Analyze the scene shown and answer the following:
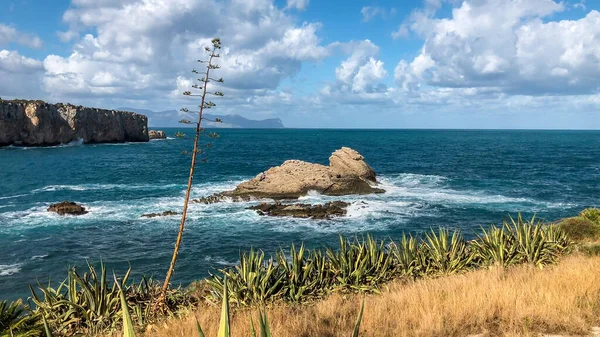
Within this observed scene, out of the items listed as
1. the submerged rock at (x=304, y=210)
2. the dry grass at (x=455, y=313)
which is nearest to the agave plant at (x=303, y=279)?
the dry grass at (x=455, y=313)

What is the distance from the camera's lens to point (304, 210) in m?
31.4

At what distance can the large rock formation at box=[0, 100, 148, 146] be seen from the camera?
82.6 m

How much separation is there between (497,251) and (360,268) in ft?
13.5

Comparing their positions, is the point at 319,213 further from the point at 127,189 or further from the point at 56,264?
the point at 127,189

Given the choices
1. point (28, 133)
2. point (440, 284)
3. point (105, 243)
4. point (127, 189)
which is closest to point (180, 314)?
point (440, 284)

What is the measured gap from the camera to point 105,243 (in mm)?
24547

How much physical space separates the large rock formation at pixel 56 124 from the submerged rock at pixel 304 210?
2823 inches

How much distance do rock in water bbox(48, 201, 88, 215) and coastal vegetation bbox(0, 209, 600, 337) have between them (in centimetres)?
2442

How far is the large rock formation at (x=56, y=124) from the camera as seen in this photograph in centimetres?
8262

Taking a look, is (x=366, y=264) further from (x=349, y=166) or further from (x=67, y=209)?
(x=349, y=166)

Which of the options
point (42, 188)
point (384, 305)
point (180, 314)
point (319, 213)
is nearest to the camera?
point (384, 305)

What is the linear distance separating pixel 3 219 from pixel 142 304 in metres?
27.4

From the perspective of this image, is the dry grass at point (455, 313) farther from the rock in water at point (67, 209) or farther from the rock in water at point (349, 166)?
the rock in water at point (349, 166)

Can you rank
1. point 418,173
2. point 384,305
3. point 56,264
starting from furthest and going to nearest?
1. point 418,173
2. point 56,264
3. point 384,305
